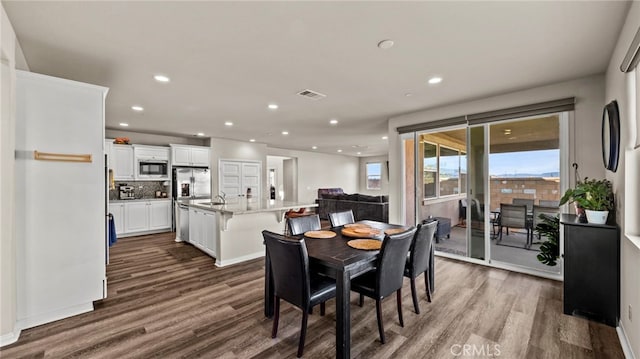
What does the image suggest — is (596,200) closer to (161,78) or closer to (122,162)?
(161,78)

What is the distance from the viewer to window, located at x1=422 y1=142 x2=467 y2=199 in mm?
5391

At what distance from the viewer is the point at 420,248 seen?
2.65 meters

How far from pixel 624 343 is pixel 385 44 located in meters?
3.07

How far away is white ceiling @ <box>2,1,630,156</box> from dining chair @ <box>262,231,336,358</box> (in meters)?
1.68

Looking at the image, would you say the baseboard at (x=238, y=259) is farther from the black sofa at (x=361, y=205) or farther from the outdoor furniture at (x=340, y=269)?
the black sofa at (x=361, y=205)

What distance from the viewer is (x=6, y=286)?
2098 millimetres

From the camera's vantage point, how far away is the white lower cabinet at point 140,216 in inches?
237

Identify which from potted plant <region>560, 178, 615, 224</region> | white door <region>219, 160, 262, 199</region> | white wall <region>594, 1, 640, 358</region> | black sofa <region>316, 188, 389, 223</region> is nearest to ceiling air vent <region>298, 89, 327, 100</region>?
white wall <region>594, 1, 640, 358</region>

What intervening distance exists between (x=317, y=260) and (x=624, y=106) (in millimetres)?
2784

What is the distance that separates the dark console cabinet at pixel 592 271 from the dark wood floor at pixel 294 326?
137 mm

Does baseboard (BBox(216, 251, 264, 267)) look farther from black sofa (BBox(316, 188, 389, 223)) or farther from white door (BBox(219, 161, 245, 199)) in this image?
white door (BBox(219, 161, 245, 199))

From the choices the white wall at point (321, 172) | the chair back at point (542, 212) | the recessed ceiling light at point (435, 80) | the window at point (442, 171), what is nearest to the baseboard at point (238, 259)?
the window at point (442, 171)

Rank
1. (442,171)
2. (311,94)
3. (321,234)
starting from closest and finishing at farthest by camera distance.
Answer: (321,234)
(311,94)
(442,171)

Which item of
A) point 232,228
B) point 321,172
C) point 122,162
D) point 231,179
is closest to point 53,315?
point 232,228
